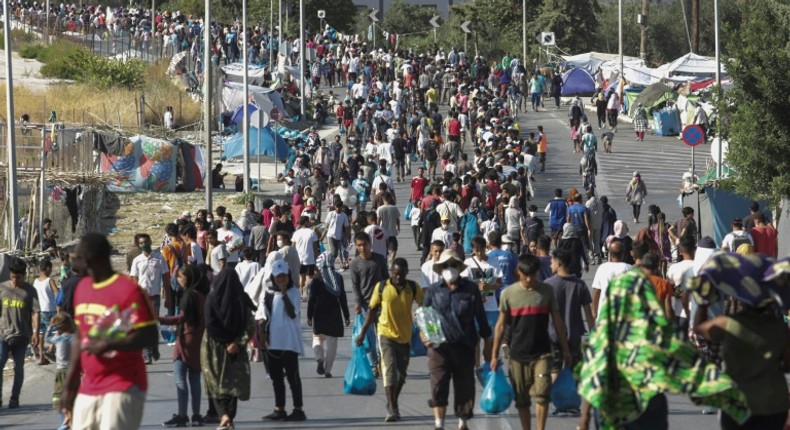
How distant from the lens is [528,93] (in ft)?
193

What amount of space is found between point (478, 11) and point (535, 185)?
43.3 m

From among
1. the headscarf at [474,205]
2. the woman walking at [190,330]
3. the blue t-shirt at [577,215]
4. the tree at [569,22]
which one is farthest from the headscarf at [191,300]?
the tree at [569,22]

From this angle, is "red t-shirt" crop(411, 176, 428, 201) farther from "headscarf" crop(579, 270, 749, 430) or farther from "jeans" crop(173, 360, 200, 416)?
"headscarf" crop(579, 270, 749, 430)

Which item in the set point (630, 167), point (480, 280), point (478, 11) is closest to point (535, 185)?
point (630, 167)

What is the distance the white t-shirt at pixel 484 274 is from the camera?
560 inches

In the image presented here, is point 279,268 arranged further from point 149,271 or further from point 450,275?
point 149,271

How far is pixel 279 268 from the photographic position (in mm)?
13086

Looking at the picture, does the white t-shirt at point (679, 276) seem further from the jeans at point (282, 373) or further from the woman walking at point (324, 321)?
the jeans at point (282, 373)

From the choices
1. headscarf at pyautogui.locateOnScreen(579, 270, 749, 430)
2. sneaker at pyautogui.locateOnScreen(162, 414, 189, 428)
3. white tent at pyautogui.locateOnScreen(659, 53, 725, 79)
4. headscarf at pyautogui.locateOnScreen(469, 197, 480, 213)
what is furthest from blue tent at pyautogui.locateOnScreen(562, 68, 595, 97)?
headscarf at pyautogui.locateOnScreen(579, 270, 749, 430)

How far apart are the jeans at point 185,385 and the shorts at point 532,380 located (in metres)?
2.71

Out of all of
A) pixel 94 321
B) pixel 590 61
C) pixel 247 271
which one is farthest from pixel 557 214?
pixel 590 61

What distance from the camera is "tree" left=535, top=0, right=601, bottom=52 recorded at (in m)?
76.1

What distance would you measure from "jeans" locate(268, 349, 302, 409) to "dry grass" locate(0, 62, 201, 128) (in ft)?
121

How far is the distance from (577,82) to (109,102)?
1866 centimetres
